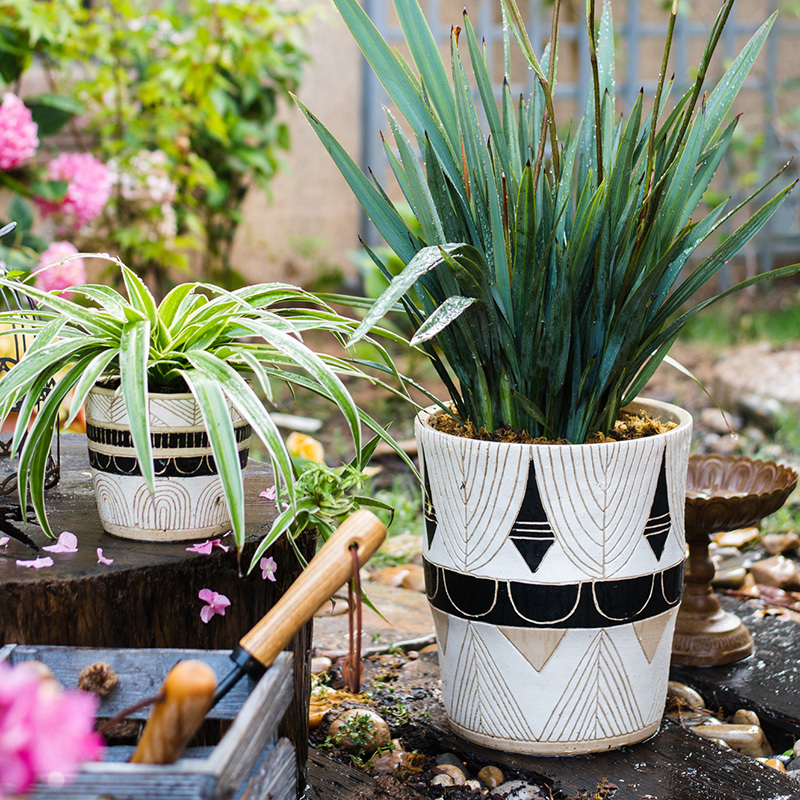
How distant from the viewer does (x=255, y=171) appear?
4.31 metres

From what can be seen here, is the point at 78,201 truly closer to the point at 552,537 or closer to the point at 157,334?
the point at 157,334

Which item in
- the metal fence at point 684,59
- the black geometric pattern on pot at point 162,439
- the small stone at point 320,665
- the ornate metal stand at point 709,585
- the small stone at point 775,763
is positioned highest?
the metal fence at point 684,59

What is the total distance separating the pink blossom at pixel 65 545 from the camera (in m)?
1.23

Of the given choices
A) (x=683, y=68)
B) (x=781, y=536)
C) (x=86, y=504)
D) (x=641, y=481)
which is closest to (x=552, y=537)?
(x=641, y=481)

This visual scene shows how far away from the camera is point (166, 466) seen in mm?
1231

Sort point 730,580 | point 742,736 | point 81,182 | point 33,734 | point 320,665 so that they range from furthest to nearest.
→ point 81,182 → point 730,580 → point 320,665 → point 742,736 → point 33,734

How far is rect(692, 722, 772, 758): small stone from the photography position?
154cm

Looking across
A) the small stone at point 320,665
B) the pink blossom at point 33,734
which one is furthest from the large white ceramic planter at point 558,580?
the pink blossom at point 33,734

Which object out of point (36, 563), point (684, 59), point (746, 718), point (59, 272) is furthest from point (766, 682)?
point (684, 59)

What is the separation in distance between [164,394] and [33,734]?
2.28 feet

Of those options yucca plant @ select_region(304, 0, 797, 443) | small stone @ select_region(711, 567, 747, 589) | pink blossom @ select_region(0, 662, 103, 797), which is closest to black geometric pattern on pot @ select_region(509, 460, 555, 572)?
yucca plant @ select_region(304, 0, 797, 443)

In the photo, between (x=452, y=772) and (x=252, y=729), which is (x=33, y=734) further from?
(x=452, y=772)

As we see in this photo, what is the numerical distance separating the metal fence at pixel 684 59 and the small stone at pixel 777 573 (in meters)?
3.51

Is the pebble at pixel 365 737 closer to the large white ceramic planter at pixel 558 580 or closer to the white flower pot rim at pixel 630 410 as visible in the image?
the large white ceramic planter at pixel 558 580
